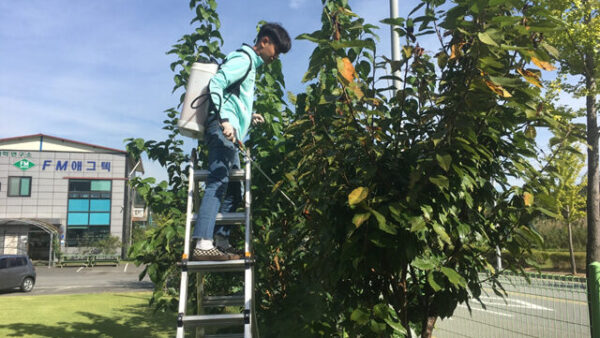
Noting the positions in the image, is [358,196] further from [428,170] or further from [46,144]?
[46,144]

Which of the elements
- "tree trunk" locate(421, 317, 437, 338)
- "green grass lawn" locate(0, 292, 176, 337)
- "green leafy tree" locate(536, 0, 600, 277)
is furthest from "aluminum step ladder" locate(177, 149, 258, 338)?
"green leafy tree" locate(536, 0, 600, 277)

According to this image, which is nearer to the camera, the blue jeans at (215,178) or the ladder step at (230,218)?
the blue jeans at (215,178)

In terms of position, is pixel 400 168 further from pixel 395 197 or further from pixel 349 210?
pixel 349 210

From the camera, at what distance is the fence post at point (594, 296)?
2723 mm

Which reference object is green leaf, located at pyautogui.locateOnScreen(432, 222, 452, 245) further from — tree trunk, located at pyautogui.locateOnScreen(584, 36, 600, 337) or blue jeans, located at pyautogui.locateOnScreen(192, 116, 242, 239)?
tree trunk, located at pyautogui.locateOnScreen(584, 36, 600, 337)

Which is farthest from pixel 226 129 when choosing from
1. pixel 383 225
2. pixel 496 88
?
pixel 496 88

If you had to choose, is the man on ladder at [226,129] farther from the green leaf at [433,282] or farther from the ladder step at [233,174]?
the green leaf at [433,282]

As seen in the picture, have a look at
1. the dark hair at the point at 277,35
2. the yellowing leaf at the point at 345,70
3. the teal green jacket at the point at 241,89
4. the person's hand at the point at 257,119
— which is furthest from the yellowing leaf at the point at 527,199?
the person's hand at the point at 257,119

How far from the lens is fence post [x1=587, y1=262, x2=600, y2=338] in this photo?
2723 mm

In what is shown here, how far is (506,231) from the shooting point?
2.27 metres

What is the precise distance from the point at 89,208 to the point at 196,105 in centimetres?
4110

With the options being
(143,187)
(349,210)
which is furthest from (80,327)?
(349,210)

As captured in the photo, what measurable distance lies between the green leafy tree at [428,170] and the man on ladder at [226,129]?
94 centimetres

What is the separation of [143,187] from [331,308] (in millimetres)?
2868
